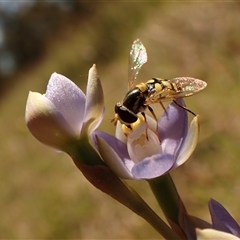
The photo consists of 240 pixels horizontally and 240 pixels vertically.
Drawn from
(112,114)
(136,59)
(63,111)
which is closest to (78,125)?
(63,111)

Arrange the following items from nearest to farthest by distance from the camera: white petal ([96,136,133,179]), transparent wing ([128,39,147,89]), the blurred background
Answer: white petal ([96,136,133,179]), transparent wing ([128,39,147,89]), the blurred background

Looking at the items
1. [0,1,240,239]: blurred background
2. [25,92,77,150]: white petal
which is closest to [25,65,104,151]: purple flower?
[25,92,77,150]: white petal

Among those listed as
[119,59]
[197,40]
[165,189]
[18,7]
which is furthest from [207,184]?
[18,7]

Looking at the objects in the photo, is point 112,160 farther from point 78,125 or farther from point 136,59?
point 136,59

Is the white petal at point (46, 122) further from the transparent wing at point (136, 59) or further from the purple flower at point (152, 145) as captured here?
the transparent wing at point (136, 59)

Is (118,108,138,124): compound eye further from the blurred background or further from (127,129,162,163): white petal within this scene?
the blurred background

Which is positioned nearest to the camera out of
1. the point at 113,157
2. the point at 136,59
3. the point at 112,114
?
the point at 113,157
